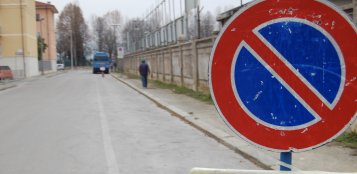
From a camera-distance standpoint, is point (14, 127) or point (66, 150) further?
point (14, 127)

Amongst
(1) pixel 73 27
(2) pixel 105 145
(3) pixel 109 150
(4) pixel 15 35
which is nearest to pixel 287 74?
(3) pixel 109 150

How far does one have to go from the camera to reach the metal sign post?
1.68m

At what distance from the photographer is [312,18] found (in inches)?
67.9

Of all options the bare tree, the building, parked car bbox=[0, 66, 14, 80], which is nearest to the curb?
parked car bbox=[0, 66, 14, 80]

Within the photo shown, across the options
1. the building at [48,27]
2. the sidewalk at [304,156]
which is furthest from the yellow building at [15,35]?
the sidewalk at [304,156]

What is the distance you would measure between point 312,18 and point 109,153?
469cm

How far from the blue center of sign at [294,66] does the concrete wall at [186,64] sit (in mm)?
11254

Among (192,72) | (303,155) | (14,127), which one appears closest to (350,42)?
(303,155)

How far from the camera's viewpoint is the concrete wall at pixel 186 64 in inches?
582

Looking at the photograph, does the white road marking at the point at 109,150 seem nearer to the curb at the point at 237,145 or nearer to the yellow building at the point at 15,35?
the curb at the point at 237,145

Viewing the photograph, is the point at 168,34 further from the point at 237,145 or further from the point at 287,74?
the point at 287,74

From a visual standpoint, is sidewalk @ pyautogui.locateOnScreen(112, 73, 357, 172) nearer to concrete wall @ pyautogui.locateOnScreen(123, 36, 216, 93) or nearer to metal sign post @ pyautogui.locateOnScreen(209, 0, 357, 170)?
metal sign post @ pyautogui.locateOnScreen(209, 0, 357, 170)

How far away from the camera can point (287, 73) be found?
1.78 metres

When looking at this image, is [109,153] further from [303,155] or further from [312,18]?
[312,18]
